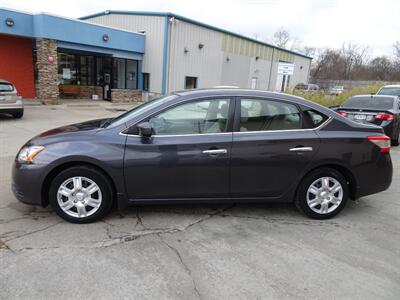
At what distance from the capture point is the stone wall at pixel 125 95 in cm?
2031

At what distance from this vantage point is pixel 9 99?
37.7 ft

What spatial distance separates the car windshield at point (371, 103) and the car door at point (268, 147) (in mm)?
6220

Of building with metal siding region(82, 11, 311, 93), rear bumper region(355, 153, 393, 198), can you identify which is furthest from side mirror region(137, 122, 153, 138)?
building with metal siding region(82, 11, 311, 93)

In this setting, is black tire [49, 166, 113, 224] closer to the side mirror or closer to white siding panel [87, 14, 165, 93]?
Result: the side mirror

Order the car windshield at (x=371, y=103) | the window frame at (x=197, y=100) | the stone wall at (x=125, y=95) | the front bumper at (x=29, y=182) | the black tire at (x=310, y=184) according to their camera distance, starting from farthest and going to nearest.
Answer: the stone wall at (x=125, y=95), the car windshield at (x=371, y=103), the black tire at (x=310, y=184), the window frame at (x=197, y=100), the front bumper at (x=29, y=182)

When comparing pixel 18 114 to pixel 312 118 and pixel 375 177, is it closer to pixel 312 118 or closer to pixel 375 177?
pixel 312 118

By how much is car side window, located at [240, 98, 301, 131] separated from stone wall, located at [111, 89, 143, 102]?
17.6 metres

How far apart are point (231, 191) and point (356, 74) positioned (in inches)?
2753

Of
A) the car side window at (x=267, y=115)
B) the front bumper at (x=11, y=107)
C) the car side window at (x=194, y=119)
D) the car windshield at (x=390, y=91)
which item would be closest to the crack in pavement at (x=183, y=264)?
the car side window at (x=194, y=119)

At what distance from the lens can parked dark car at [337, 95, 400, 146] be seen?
8719mm

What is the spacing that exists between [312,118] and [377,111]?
19.2 feet

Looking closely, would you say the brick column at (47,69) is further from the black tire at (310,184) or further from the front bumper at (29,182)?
the black tire at (310,184)

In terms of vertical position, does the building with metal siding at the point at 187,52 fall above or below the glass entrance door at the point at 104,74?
above

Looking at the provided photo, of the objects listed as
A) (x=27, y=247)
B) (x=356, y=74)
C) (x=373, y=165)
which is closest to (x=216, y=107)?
(x=373, y=165)
